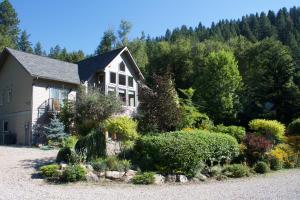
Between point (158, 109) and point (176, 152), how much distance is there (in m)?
4.92

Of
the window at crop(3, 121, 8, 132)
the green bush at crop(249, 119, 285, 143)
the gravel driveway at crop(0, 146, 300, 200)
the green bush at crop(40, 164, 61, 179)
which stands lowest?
the gravel driveway at crop(0, 146, 300, 200)

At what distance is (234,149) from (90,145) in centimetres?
770

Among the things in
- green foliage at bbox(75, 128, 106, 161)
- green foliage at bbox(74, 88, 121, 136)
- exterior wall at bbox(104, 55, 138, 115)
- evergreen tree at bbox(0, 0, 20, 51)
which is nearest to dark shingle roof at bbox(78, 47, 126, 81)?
exterior wall at bbox(104, 55, 138, 115)

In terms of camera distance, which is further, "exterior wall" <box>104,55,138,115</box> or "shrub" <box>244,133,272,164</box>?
"exterior wall" <box>104,55,138,115</box>

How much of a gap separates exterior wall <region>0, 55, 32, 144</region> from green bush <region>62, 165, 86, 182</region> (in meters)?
17.0

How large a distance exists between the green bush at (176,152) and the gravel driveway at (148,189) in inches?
58.2

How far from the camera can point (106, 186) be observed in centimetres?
1512

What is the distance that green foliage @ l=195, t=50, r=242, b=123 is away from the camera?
4756cm

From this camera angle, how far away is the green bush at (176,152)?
17.1 meters

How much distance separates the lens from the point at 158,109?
2170 centimetres

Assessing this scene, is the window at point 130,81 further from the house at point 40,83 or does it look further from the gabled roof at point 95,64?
the gabled roof at point 95,64

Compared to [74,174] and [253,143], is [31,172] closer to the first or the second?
[74,174]

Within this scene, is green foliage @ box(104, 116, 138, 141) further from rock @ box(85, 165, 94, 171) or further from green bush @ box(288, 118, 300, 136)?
green bush @ box(288, 118, 300, 136)

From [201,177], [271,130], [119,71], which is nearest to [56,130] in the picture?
[119,71]
